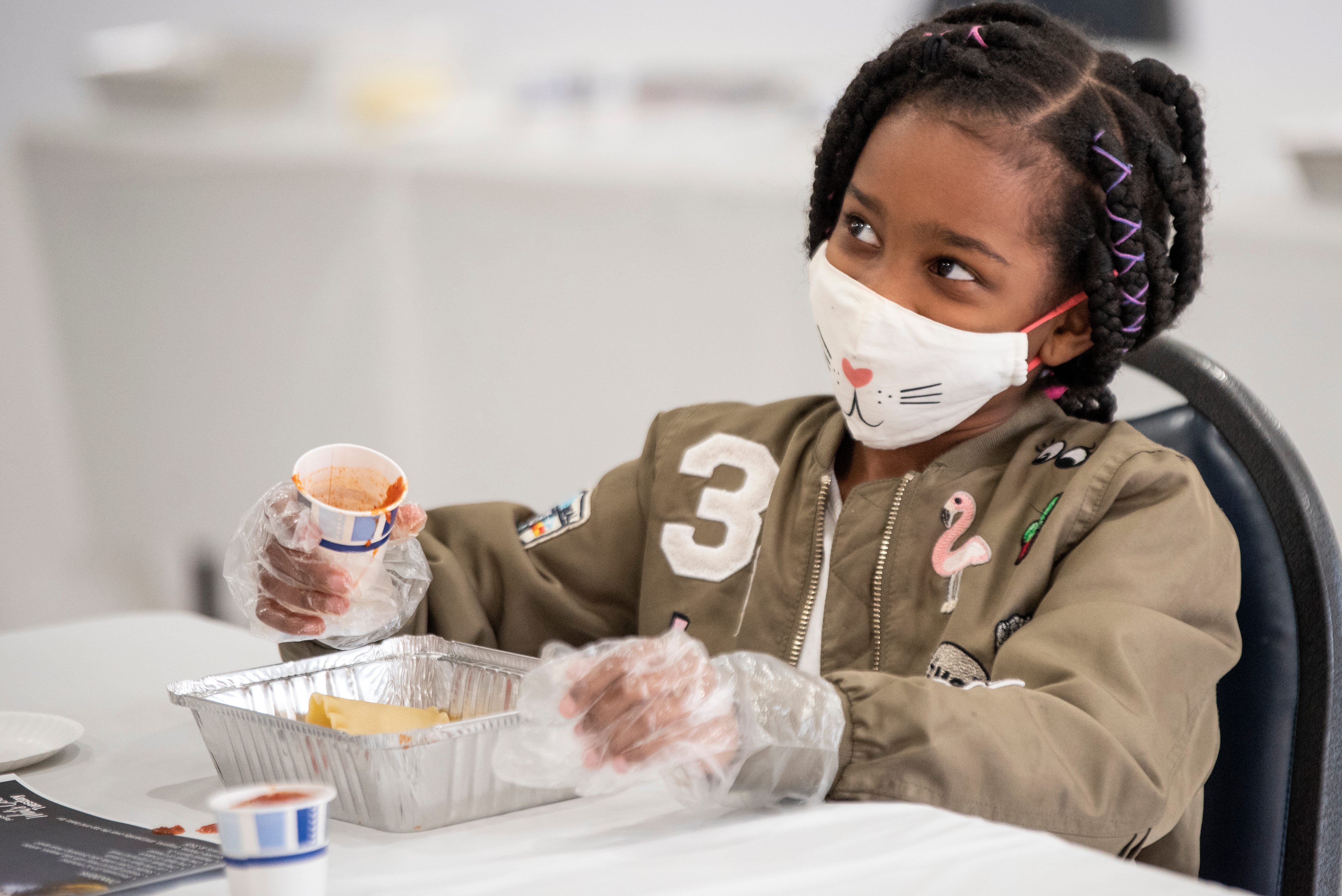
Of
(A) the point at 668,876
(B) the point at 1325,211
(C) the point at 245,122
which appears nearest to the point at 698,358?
(B) the point at 1325,211

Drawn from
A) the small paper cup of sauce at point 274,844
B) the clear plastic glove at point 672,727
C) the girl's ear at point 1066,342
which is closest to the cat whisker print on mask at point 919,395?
the girl's ear at point 1066,342

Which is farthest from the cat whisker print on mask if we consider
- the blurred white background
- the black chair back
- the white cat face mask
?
the blurred white background

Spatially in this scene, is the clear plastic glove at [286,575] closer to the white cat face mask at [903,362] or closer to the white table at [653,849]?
the white table at [653,849]

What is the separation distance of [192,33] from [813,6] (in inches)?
68.6

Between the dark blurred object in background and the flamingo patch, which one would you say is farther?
the dark blurred object in background

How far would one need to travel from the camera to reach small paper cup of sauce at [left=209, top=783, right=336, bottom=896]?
0.58 metres

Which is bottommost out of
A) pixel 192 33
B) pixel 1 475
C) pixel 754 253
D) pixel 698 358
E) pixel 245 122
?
pixel 1 475

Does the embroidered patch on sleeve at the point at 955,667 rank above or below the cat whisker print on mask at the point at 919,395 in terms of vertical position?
below

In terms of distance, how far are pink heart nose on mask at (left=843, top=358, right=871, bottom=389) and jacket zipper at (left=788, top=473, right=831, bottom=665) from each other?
0.34 ft

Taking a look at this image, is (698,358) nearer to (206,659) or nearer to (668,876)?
(206,659)

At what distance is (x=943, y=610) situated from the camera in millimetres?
1032

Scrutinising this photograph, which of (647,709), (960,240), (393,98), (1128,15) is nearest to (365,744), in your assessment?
(647,709)

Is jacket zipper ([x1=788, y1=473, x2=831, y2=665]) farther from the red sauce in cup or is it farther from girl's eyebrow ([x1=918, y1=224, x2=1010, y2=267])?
the red sauce in cup

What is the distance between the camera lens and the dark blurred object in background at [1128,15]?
3.10 m
